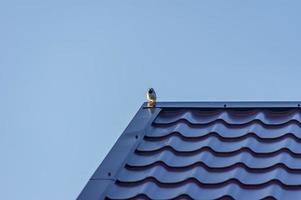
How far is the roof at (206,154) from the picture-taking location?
3.95 m

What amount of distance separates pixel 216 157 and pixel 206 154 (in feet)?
0.19

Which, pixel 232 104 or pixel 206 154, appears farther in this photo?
pixel 232 104

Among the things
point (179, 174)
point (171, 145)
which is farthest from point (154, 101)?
point (179, 174)

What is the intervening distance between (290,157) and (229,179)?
1.28 feet

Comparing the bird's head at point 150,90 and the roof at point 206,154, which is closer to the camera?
the roof at point 206,154

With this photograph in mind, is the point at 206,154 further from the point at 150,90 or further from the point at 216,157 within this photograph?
the point at 150,90

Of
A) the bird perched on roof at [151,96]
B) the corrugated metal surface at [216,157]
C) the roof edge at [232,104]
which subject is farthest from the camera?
the bird perched on roof at [151,96]

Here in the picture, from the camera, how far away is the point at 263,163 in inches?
163

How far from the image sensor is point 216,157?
426 centimetres

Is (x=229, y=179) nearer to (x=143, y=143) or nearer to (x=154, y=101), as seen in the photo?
(x=143, y=143)

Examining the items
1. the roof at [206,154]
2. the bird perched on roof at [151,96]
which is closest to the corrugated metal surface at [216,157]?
the roof at [206,154]

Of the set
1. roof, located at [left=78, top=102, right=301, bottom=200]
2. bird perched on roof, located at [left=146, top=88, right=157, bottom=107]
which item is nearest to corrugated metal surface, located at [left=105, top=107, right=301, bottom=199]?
roof, located at [left=78, top=102, right=301, bottom=200]

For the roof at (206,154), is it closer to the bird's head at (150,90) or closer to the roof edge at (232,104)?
the roof edge at (232,104)

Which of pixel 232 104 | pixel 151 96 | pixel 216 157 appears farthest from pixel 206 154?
pixel 151 96
